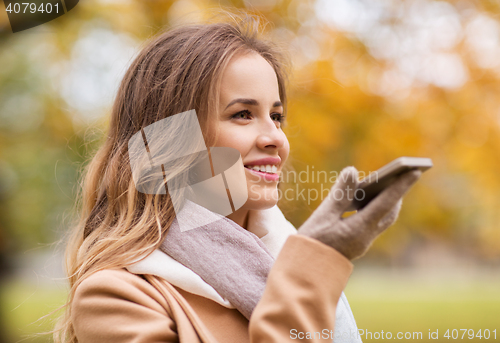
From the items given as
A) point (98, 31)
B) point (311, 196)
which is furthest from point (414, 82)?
point (98, 31)

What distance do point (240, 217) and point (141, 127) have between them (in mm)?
575

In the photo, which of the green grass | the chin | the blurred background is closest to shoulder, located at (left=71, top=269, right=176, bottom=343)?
the chin

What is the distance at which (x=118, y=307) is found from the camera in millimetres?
1367

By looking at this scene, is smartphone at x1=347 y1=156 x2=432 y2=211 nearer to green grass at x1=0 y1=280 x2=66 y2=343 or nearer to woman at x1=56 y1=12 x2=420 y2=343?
woman at x1=56 y1=12 x2=420 y2=343

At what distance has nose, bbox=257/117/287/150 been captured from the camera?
1697 millimetres

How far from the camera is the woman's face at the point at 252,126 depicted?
5.53 feet

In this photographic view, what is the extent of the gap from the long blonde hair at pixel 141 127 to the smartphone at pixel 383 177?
0.64m

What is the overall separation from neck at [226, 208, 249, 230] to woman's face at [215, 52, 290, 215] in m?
0.11

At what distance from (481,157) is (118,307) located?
15.8ft

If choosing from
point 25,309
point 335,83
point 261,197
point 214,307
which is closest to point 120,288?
point 214,307

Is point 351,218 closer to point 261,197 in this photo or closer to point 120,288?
point 261,197

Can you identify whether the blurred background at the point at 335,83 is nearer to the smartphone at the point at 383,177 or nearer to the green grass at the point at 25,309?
the green grass at the point at 25,309

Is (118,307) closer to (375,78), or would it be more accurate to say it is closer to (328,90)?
(328,90)

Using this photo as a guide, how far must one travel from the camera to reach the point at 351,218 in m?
1.24
